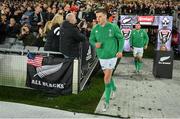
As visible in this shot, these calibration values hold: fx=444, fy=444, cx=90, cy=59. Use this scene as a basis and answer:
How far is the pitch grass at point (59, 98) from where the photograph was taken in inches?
387

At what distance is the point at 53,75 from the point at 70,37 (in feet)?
3.45

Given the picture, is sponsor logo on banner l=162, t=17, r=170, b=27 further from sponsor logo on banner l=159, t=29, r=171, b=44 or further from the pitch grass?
the pitch grass

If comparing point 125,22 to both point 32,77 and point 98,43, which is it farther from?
point 98,43

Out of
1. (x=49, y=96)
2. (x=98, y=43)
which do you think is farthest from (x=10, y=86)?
(x=98, y=43)

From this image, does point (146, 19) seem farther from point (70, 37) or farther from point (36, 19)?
point (70, 37)

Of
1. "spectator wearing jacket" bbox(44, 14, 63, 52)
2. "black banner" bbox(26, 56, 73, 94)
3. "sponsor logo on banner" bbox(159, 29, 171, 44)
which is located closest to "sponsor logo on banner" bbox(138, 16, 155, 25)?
"sponsor logo on banner" bbox(159, 29, 171, 44)

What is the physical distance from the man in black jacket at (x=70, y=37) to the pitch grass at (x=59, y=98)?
1108 millimetres

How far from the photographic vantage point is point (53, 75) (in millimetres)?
11219

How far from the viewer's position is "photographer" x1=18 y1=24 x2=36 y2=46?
13.7 m

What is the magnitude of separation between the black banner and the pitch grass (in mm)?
212

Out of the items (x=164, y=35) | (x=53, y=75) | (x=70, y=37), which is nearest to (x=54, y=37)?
(x=70, y=37)

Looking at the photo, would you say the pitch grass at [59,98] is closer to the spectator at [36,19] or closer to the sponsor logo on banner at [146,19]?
the spectator at [36,19]

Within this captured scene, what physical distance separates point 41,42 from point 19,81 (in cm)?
211

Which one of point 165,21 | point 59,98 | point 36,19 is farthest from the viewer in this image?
point 165,21
